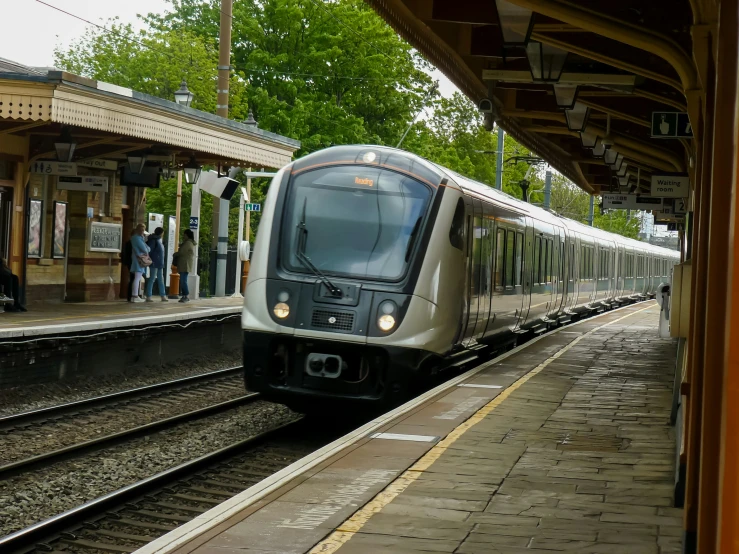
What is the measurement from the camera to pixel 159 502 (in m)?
8.35

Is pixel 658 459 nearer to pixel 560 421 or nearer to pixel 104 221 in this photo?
pixel 560 421

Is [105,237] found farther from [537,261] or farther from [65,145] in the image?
Answer: [537,261]

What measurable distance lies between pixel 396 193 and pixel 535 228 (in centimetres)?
830

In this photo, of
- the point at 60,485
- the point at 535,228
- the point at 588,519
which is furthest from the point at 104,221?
the point at 588,519

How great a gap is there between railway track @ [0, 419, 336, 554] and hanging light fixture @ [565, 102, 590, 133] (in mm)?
5198

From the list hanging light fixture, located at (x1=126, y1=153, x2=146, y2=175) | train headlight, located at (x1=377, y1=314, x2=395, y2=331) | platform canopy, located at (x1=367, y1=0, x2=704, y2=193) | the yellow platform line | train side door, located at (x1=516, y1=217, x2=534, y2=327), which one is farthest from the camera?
hanging light fixture, located at (x1=126, y1=153, x2=146, y2=175)

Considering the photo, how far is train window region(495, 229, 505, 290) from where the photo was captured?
14750 millimetres

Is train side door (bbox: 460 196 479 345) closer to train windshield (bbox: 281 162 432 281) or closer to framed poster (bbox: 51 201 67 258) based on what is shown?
train windshield (bbox: 281 162 432 281)

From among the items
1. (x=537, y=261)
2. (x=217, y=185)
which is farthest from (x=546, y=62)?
(x=217, y=185)

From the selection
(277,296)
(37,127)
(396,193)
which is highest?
(37,127)

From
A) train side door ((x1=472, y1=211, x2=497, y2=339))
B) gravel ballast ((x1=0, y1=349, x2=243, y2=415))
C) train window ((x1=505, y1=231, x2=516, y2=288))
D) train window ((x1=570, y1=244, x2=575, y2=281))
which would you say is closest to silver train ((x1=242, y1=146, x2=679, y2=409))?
train side door ((x1=472, y1=211, x2=497, y2=339))

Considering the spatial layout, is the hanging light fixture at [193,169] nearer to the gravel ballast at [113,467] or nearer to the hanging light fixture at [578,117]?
the gravel ballast at [113,467]

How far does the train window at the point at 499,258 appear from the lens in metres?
14.8

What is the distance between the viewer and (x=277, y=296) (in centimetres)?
1098
